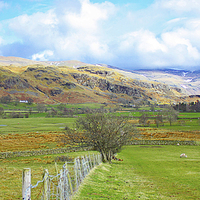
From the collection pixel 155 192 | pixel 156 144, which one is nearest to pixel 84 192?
pixel 155 192

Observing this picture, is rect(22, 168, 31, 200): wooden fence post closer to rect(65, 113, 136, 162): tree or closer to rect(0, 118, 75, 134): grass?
rect(65, 113, 136, 162): tree

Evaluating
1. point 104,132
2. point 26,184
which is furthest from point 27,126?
point 26,184

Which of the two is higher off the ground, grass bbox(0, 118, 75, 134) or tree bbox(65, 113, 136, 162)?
tree bbox(65, 113, 136, 162)

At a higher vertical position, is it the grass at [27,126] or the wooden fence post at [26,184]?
the wooden fence post at [26,184]

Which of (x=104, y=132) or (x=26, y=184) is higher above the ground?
(x=26, y=184)

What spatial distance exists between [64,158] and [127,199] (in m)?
26.0

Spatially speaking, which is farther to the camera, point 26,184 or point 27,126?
point 27,126

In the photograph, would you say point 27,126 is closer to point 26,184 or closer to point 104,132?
point 104,132

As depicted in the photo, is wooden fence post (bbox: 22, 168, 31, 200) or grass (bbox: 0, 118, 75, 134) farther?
grass (bbox: 0, 118, 75, 134)

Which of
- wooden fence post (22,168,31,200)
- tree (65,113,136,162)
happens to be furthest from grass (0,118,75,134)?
wooden fence post (22,168,31,200)

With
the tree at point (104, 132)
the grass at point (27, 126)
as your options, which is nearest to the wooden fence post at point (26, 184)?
the tree at point (104, 132)

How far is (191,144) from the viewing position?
67.5 metres

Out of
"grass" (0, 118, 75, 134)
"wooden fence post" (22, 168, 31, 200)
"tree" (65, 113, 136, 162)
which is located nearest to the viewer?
"wooden fence post" (22, 168, 31, 200)

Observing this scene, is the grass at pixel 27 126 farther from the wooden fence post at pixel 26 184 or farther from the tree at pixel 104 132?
the wooden fence post at pixel 26 184
